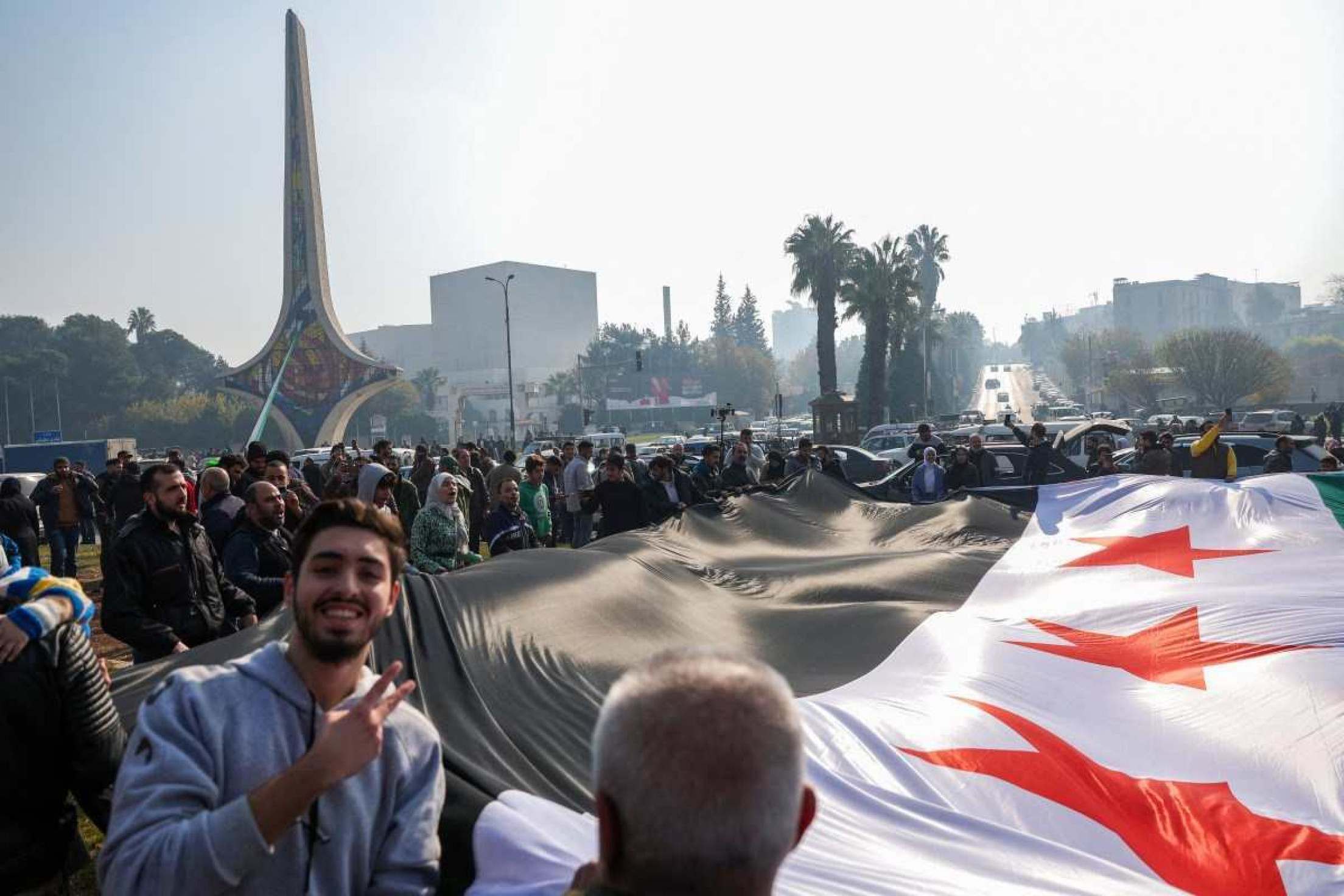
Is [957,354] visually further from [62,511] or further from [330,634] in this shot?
[330,634]

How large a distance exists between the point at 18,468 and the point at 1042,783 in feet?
149

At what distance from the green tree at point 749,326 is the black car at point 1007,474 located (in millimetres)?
139436

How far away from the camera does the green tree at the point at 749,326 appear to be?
160125 mm

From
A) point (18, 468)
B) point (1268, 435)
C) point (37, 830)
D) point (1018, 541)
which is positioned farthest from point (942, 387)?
point (37, 830)

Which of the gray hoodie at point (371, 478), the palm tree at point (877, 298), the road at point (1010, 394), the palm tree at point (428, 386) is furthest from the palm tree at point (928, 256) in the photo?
the gray hoodie at point (371, 478)

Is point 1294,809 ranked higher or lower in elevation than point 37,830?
lower

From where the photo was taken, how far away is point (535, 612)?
5.37 m

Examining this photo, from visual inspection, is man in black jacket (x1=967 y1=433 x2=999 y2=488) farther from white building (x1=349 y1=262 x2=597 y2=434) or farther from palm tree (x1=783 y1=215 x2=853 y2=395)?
white building (x1=349 y1=262 x2=597 y2=434)

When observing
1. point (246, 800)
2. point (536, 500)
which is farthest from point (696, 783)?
point (536, 500)

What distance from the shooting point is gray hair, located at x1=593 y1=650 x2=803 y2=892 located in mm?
1384

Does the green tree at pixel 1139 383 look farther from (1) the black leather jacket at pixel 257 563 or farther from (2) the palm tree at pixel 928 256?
(1) the black leather jacket at pixel 257 563

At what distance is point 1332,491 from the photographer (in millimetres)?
8680

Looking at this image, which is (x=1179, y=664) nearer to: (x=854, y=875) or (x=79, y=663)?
(x=854, y=875)

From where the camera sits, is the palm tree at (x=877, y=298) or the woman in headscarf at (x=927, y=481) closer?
the woman in headscarf at (x=927, y=481)
